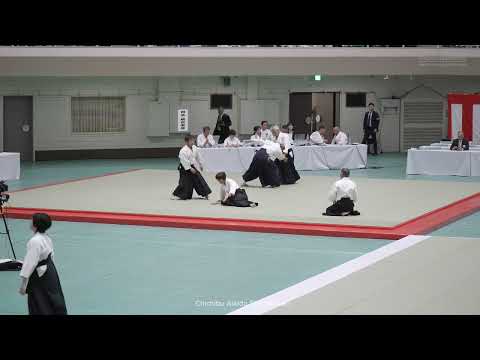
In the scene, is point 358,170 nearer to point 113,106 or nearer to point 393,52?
point 393,52

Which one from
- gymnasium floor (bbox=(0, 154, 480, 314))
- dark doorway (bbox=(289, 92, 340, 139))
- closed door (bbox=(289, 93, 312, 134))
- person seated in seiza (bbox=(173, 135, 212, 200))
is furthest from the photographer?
closed door (bbox=(289, 93, 312, 134))

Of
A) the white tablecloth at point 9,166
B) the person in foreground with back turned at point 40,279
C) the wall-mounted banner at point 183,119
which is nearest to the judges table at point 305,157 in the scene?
the white tablecloth at point 9,166

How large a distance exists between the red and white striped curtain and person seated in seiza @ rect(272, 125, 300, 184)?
26.0 feet

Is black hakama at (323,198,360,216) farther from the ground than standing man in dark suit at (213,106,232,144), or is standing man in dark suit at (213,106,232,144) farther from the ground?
standing man in dark suit at (213,106,232,144)

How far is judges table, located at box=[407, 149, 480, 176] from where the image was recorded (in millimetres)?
25719

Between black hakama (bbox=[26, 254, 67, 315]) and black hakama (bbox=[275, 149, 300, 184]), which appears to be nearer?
black hakama (bbox=[26, 254, 67, 315])

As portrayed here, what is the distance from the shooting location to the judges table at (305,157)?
86.1ft

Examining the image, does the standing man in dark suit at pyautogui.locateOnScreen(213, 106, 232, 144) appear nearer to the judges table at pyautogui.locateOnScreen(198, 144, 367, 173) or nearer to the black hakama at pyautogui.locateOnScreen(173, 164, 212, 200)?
the judges table at pyautogui.locateOnScreen(198, 144, 367, 173)

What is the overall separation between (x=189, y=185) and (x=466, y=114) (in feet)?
41.7

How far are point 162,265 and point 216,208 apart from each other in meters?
5.03

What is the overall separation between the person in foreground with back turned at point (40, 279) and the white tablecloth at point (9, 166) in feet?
49.6

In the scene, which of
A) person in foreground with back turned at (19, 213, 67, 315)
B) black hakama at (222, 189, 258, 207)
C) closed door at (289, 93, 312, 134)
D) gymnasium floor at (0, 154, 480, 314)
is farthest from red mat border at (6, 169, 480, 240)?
closed door at (289, 93, 312, 134)

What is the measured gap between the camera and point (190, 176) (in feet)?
64.7

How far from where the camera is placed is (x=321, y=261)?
13820mm
